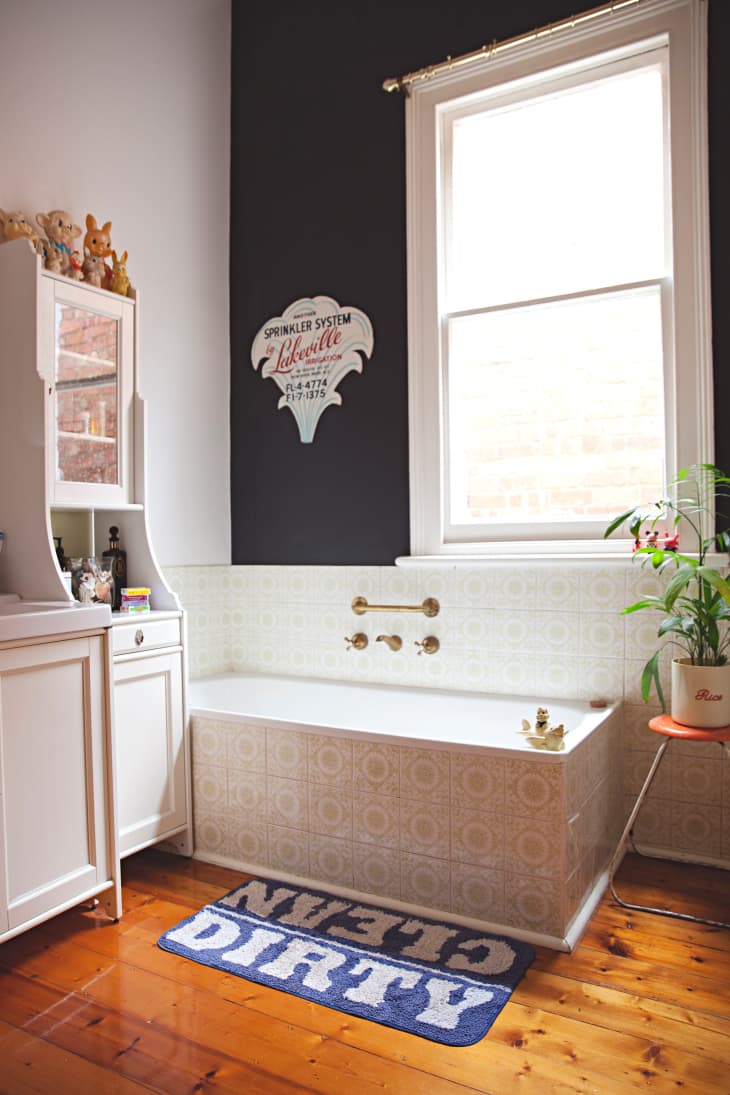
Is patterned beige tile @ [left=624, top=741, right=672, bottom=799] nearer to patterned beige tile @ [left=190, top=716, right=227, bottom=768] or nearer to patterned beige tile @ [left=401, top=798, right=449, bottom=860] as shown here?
patterned beige tile @ [left=401, top=798, right=449, bottom=860]

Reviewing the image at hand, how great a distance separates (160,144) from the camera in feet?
10.7

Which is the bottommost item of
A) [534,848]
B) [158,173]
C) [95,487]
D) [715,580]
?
[534,848]

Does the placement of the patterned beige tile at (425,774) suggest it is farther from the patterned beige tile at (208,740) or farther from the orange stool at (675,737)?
the patterned beige tile at (208,740)

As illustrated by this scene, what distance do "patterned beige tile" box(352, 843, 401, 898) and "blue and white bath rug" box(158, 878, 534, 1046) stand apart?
59mm

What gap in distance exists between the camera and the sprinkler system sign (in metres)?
3.34

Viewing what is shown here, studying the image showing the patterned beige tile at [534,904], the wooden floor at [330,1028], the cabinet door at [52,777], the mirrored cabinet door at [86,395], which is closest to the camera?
the wooden floor at [330,1028]

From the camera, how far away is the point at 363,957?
204cm

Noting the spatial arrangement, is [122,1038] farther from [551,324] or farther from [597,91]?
[597,91]

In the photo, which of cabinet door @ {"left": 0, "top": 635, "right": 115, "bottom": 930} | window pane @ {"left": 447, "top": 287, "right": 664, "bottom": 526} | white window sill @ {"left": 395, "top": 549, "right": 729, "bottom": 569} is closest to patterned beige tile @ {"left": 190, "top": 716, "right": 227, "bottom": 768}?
cabinet door @ {"left": 0, "top": 635, "right": 115, "bottom": 930}

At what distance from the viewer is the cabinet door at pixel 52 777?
1.92 meters

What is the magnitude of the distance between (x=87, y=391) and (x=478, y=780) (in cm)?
168

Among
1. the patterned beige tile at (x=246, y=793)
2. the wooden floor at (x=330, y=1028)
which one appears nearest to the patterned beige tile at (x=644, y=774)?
the wooden floor at (x=330, y=1028)

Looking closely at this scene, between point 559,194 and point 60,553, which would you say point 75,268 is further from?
point 559,194

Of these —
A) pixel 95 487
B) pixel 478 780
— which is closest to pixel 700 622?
pixel 478 780
